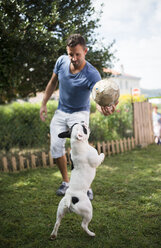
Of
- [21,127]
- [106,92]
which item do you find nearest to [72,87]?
[106,92]

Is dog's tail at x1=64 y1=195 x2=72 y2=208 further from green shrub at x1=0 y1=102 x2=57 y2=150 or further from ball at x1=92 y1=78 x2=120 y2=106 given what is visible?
green shrub at x1=0 y1=102 x2=57 y2=150

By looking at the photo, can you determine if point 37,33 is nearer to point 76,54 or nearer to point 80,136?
point 76,54

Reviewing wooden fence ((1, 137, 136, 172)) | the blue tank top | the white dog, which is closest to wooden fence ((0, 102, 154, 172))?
wooden fence ((1, 137, 136, 172))

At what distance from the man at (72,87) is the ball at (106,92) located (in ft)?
1.64

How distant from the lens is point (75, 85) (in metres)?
3.26

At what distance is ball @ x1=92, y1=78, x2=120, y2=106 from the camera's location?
2559 millimetres

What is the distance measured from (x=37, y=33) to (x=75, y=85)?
80.8 inches

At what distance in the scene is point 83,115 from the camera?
348cm

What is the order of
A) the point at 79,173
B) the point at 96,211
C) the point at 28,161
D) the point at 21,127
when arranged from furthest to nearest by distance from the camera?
the point at 21,127 → the point at 28,161 → the point at 96,211 → the point at 79,173

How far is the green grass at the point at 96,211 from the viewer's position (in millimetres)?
2498

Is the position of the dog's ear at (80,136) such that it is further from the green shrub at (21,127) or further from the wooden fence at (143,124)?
the wooden fence at (143,124)

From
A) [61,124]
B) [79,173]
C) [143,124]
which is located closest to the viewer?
[79,173]

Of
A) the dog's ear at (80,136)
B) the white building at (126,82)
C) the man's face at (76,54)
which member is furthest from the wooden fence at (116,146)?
the white building at (126,82)

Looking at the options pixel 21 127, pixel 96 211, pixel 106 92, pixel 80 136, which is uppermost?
pixel 106 92
